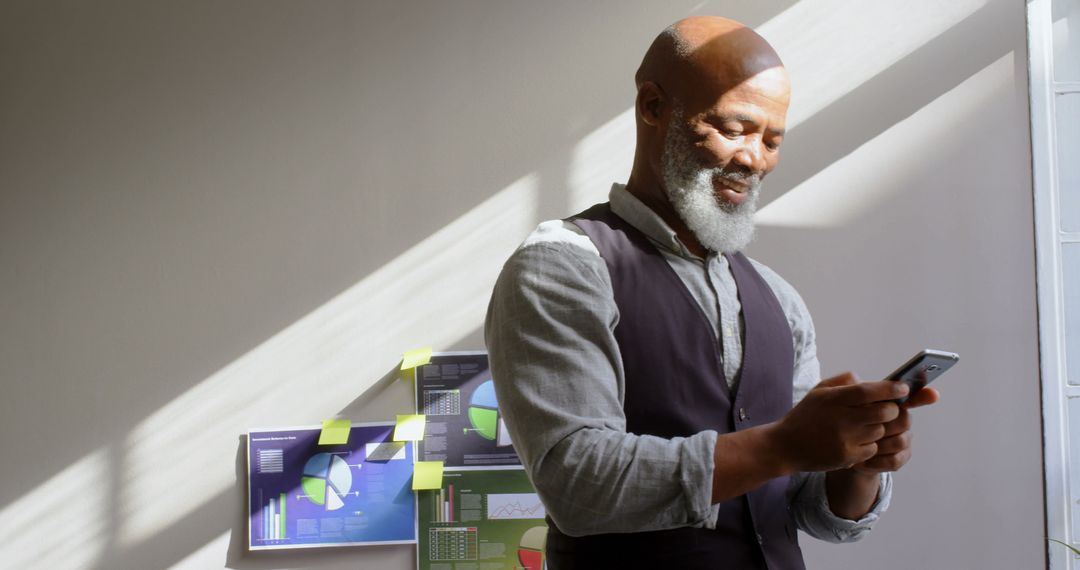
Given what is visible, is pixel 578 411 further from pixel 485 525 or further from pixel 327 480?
pixel 327 480

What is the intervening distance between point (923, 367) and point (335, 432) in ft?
6.01

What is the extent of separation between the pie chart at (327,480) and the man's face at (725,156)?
1.54m

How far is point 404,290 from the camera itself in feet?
8.50

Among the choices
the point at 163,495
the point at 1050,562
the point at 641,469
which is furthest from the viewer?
the point at 163,495

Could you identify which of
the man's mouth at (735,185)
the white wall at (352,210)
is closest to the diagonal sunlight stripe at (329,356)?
the white wall at (352,210)

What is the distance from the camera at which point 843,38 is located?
2.58 m

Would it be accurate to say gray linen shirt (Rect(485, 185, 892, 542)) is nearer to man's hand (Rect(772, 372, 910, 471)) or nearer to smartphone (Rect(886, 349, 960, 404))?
man's hand (Rect(772, 372, 910, 471))

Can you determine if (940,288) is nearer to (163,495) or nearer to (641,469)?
(641,469)

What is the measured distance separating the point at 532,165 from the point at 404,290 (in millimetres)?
483

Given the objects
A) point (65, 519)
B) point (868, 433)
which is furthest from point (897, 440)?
point (65, 519)

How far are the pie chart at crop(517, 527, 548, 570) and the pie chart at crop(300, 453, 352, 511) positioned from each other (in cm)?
49

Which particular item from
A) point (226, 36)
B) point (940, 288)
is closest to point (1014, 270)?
point (940, 288)

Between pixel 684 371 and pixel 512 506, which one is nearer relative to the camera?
pixel 684 371

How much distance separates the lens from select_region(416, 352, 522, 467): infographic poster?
8.41 ft
